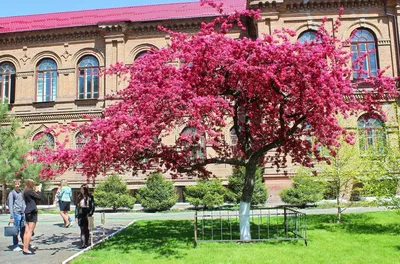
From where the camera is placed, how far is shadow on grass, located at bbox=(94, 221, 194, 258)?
31.9 ft

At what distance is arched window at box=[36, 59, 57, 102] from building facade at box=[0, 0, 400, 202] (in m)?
0.06

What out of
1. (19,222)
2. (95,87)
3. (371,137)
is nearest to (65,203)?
(19,222)

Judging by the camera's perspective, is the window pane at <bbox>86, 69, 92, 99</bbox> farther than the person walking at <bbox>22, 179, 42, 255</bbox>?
Yes

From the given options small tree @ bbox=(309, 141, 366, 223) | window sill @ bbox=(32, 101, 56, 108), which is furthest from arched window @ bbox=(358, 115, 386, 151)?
window sill @ bbox=(32, 101, 56, 108)

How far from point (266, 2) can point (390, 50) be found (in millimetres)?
7665

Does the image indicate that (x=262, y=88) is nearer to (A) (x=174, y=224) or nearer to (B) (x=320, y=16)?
(A) (x=174, y=224)

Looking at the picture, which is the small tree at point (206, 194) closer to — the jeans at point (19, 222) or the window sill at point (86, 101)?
the window sill at point (86, 101)

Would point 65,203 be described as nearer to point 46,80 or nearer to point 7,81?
point 46,80

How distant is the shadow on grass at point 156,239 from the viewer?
972cm

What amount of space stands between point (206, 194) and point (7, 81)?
16.3 m

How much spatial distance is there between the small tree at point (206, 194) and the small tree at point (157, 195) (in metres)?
0.91

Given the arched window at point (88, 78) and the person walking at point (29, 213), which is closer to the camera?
the person walking at point (29, 213)

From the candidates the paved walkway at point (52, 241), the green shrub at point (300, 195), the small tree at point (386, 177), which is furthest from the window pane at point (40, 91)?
the small tree at point (386, 177)

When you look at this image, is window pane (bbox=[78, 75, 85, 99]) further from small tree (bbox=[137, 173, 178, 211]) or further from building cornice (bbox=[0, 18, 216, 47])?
small tree (bbox=[137, 173, 178, 211])
